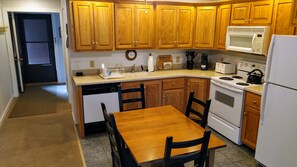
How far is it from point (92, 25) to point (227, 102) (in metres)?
2.45

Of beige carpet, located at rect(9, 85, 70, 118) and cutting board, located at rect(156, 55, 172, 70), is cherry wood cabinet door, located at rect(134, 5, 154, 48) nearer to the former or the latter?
cutting board, located at rect(156, 55, 172, 70)

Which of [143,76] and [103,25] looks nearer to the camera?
[103,25]

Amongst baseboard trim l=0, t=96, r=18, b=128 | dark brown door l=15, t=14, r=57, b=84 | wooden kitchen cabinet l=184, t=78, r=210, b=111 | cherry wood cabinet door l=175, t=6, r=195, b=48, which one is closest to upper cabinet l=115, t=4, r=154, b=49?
cherry wood cabinet door l=175, t=6, r=195, b=48

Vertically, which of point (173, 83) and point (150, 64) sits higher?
point (150, 64)

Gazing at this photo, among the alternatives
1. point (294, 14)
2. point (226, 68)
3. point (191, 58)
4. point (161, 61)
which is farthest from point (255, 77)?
point (161, 61)

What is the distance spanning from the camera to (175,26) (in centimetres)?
421

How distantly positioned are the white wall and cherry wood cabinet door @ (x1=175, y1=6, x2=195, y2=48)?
3634 mm

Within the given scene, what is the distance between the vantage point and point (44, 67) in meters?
7.14

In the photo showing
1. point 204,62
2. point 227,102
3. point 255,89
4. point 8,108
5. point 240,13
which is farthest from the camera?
point 8,108

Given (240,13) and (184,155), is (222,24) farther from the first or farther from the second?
(184,155)

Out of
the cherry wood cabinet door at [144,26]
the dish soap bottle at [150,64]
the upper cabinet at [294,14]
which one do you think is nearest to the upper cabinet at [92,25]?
the cherry wood cabinet door at [144,26]

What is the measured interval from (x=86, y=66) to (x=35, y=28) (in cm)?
389

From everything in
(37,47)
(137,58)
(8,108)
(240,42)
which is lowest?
(8,108)

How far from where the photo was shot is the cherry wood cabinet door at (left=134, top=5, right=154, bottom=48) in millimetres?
3910
